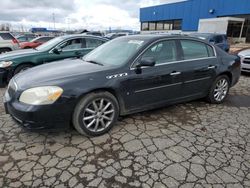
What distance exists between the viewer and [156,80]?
11.9 feet

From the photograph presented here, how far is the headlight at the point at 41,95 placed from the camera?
110 inches

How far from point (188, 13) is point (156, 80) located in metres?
30.5

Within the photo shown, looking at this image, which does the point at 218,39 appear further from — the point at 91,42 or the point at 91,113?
the point at 91,113

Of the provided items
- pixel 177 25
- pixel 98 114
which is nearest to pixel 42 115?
pixel 98 114

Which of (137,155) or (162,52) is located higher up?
(162,52)

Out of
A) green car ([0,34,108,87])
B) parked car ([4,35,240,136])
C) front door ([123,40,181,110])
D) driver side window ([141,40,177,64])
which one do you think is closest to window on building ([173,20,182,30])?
green car ([0,34,108,87])

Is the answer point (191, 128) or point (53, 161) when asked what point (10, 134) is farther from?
point (191, 128)

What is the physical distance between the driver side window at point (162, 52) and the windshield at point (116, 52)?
0.70 ft

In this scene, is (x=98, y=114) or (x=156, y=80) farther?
(x=156, y=80)

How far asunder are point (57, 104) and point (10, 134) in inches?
45.8

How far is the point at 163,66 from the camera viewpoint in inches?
146

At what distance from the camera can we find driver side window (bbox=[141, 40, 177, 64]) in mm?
3629

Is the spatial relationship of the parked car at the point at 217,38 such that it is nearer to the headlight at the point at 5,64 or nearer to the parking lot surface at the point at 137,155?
the parking lot surface at the point at 137,155

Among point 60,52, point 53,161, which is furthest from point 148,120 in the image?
point 60,52
